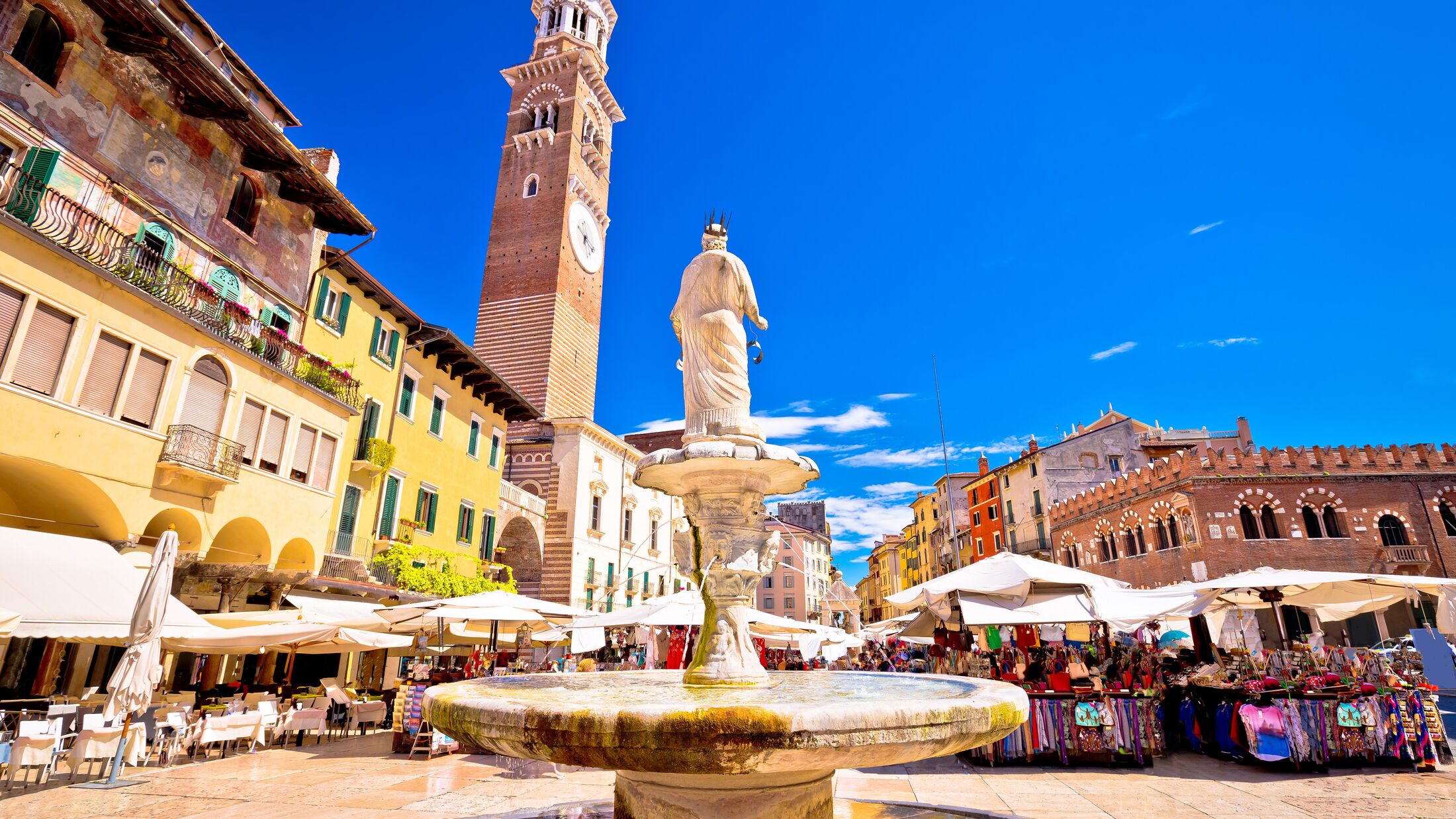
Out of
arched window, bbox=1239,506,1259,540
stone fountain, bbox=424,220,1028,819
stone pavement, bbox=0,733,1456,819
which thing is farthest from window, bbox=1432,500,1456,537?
stone fountain, bbox=424,220,1028,819

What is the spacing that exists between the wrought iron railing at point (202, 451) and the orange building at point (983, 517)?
139ft

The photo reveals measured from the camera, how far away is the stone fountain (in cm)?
302

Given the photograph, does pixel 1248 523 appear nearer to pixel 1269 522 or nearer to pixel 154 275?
pixel 1269 522

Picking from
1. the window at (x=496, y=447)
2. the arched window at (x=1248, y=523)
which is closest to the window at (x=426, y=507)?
the window at (x=496, y=447)

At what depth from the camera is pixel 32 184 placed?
1107 cm

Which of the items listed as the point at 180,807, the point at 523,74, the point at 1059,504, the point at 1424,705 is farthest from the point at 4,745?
the point at 523,74

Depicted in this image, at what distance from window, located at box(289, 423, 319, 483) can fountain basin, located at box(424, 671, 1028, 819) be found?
47.1ft

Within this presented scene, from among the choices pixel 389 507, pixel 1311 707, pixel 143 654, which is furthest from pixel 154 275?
pixel 1311 707

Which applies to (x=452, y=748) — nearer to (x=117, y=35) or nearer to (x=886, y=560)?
(x=117, y=35)

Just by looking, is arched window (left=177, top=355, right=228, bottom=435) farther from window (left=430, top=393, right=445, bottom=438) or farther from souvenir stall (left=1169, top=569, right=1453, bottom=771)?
souvenir stall (left=1169, top=569, right=1453, bottom=771)

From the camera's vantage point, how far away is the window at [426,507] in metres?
21.6

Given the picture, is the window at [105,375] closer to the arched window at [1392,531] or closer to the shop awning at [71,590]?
the shop awning at [71,590]

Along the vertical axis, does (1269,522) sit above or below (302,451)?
above

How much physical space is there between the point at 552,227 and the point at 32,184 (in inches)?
1246
